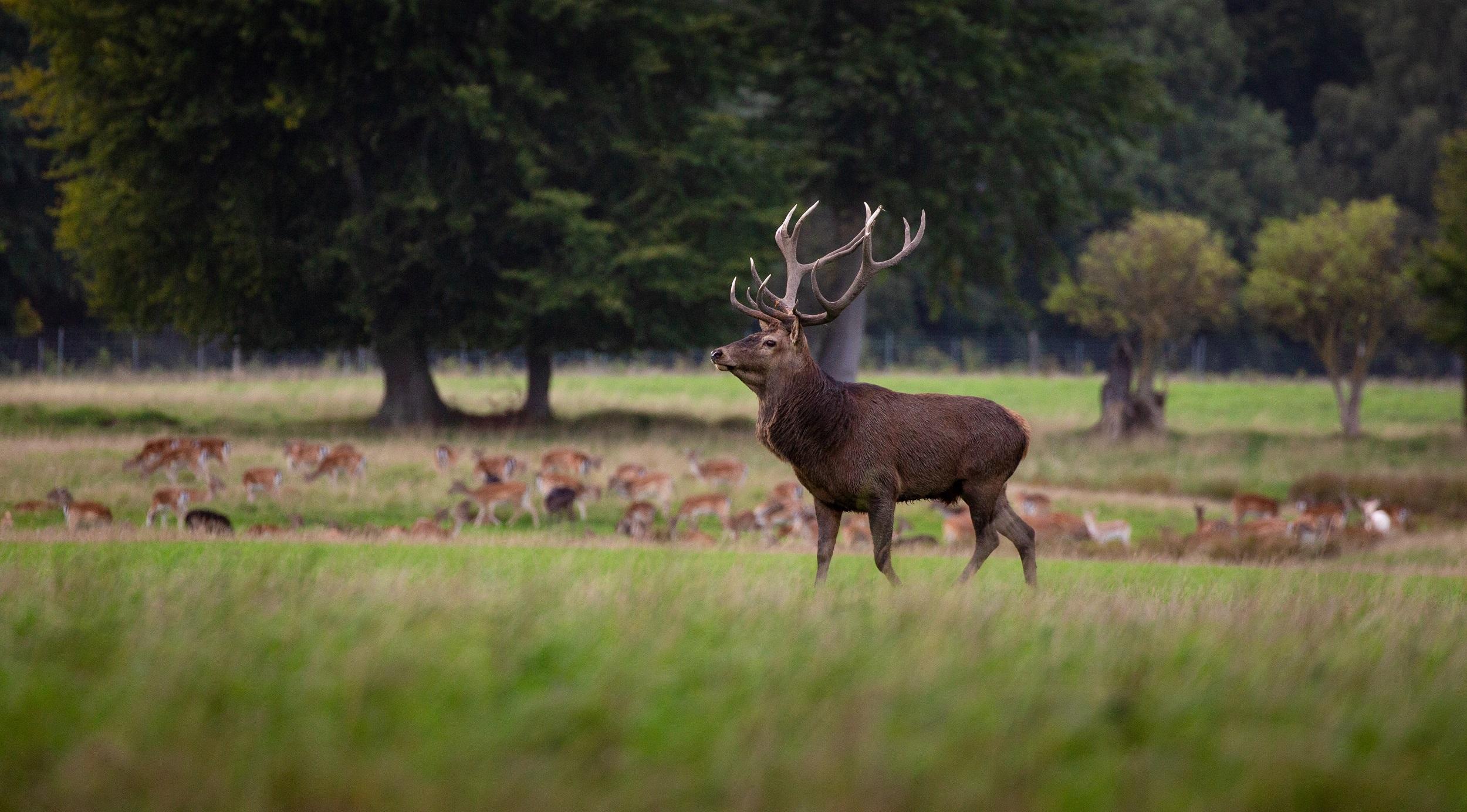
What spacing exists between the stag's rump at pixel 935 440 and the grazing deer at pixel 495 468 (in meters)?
10.0

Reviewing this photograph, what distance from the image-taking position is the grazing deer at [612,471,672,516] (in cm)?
1927

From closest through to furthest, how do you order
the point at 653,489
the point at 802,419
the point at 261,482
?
1. the point at 802,419
2. the point at 261,482
3. the point at 653,489

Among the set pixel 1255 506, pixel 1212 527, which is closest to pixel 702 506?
pixel 1212 527

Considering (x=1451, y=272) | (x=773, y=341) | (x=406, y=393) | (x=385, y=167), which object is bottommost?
(x=406, y=393)

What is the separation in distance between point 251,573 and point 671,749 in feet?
11.4

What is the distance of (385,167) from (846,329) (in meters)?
10.3

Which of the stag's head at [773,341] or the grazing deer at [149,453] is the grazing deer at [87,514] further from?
the stag's head at [773,341]

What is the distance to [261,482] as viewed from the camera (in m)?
18.3

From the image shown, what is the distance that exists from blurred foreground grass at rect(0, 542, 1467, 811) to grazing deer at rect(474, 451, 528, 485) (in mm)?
12574

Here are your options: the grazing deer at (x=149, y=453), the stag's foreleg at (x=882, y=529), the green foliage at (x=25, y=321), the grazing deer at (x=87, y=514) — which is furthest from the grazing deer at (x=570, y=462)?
the green foliage at (x=25, y=321)

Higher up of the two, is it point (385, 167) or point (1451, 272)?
point (385, 167)

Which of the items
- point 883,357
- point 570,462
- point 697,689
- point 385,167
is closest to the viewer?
point 697,689

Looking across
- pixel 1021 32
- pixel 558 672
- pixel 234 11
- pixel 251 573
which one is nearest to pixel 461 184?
pixel 234 11

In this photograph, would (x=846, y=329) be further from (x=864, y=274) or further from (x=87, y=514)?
(x=864, y=274)
